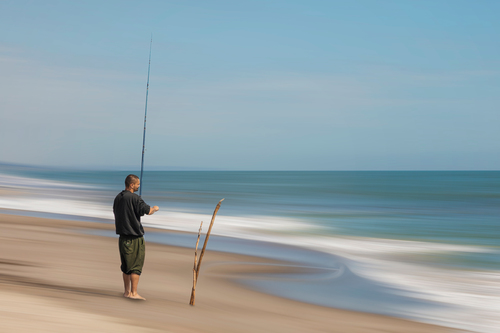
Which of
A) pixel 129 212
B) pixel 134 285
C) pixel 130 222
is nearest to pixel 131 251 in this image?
pixel 130 222

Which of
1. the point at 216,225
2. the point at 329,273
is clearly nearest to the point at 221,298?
the point at 329,273

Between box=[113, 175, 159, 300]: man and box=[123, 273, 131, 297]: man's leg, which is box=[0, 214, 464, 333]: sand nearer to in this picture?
box=[123, 273, 131, 297]: man's leg

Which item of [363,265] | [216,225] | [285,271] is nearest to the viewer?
[285,271]

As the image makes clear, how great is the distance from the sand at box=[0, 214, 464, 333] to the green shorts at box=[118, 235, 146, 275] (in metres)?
0.46

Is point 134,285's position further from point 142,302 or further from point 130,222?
point 130,222

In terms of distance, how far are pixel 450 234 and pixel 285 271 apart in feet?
40.5

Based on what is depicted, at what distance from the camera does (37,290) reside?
5.84 metres

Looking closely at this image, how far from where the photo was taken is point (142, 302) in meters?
5.69

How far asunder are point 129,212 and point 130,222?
121 mm

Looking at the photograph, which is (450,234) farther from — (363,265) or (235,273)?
(235,273)

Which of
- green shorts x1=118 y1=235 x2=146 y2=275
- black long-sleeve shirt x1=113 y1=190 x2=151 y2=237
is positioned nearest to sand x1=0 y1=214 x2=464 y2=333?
green shorts x1=118 y1=235 x2=146 y2=275

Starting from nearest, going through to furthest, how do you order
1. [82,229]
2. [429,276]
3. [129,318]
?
1. [129,318]
2. [429,276]
3. [82,229]

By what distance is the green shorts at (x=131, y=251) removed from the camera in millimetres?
5242

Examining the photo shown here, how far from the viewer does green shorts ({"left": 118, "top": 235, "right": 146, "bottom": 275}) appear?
524cm
